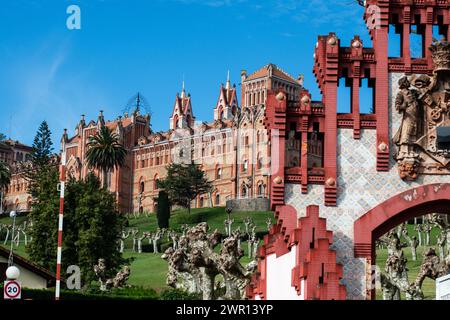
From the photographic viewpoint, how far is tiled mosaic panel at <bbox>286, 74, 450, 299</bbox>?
21.6 m

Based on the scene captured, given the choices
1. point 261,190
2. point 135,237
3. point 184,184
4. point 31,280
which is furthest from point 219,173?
point 31,280

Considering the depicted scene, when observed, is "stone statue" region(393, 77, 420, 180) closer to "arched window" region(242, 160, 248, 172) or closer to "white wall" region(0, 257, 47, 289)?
"white wall" region(0, 257, 47, 289)

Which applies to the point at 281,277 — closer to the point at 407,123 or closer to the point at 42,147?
the point at 407,123

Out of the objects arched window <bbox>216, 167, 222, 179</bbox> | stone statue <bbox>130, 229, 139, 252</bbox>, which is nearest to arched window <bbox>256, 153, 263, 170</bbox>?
arched window <bbox>216, 167, 222, 179</bbox>

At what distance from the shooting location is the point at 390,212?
21828 millimetres

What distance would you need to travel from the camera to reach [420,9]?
2284 centimetres

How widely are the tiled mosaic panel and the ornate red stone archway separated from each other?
0.14 metres

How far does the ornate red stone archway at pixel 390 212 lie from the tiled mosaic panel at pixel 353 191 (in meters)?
0.14

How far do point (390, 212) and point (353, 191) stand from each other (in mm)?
1034
